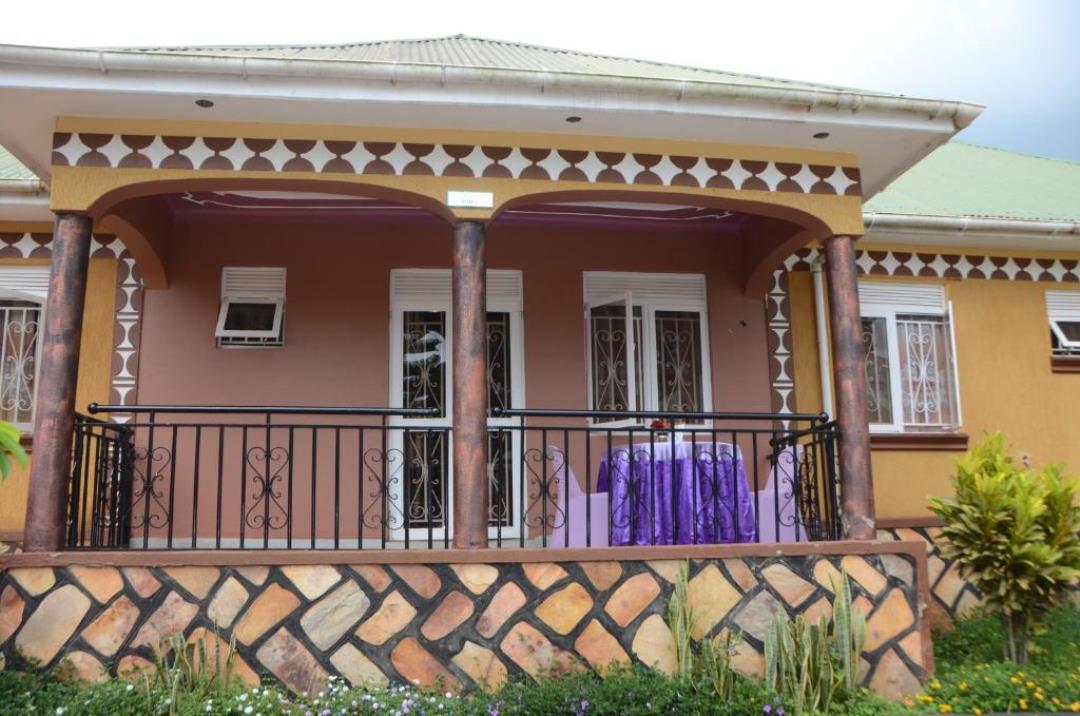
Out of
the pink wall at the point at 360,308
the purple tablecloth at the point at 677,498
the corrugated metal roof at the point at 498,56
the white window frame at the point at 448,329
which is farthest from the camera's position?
the white window frame at the point at 448,329

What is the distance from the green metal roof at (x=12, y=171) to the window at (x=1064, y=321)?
8690mm

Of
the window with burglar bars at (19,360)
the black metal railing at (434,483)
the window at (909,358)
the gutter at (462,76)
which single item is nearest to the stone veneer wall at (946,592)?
the black metal railing at (434,483)

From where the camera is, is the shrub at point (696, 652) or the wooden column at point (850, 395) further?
the wooden column at point (850, 395)

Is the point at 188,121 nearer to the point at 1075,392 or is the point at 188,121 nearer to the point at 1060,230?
the point at 1060,230

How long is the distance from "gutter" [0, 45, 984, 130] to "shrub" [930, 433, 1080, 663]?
7.76ft

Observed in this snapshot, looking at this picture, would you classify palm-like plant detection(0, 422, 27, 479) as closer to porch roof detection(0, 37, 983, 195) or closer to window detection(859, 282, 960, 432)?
porch roof detection(0, 37, 983, 195)

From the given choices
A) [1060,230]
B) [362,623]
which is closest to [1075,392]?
[1060,230]

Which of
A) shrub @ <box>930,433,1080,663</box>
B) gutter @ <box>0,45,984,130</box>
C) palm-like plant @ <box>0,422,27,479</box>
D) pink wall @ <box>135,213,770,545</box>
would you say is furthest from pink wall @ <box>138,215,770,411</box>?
palm-like plant @ <box>0,422,27,479</box>

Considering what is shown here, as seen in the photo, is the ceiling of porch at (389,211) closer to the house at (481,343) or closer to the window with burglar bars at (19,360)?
the house at (481,343)

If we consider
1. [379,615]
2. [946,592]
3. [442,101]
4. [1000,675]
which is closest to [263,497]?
[379,615]

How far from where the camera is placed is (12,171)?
312 inches

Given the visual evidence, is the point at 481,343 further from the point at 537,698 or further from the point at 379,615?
the point at 537,698

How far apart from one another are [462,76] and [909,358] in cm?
497

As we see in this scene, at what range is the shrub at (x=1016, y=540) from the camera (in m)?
6.01
